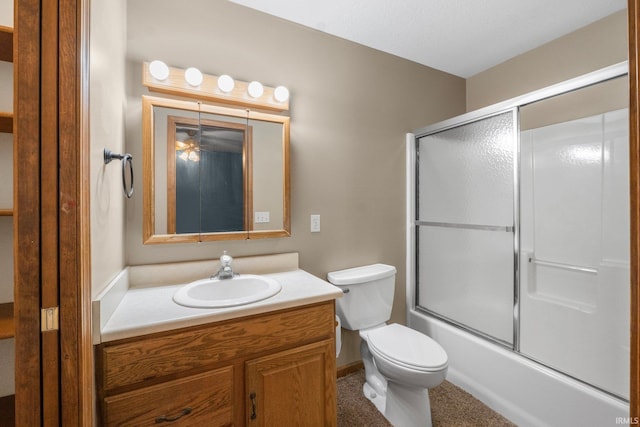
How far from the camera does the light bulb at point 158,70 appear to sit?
141cm

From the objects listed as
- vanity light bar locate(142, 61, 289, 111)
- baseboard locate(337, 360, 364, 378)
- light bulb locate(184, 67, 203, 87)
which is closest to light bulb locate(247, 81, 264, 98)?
vanity light bar locate(142, 61, 289, 111)

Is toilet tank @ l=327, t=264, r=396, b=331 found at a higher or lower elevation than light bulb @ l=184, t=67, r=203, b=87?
lower

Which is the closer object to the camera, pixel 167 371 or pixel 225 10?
pixel 167 371

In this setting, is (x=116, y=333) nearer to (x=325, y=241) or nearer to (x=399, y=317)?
(x=325, y=241)

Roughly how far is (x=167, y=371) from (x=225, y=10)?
6.06ft

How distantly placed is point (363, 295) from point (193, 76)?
5.34 feet

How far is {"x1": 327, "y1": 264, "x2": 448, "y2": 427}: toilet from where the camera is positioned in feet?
4.69

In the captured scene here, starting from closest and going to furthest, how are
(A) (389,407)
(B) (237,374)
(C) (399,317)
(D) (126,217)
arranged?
1. (B) (237,374)
2. (D) (126,217)
3. (A) (389,407)
4. (C) (399,317)

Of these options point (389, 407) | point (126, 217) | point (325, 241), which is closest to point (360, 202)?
point (325, 241)

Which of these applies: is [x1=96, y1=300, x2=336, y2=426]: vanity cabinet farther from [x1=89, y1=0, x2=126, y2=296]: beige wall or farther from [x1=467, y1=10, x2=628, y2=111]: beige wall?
[x1=467, y1=10, x2=628, y2=111]: beige wall

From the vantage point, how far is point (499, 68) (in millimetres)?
2359

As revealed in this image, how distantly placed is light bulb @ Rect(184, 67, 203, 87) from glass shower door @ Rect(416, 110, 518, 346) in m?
1.65

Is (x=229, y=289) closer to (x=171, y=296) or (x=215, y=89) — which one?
(x=171, y=296)

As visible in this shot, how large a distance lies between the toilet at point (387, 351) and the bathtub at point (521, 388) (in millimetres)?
437
